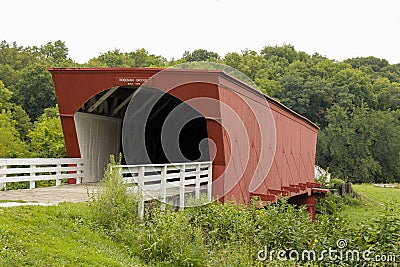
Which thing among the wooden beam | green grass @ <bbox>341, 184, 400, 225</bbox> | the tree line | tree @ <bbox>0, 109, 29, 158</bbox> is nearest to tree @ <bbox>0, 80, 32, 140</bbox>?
the tree line

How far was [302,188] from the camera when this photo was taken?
62.2 ft

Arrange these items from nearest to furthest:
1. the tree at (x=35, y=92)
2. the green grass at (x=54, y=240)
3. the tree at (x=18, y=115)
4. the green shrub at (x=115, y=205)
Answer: the green grass at (x=54, y=240)
the green shrub at (x=115, y=205)
the tree at (x=18, y=115)
the tree at (x=35, y=92)

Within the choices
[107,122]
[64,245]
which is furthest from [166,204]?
[107,122]

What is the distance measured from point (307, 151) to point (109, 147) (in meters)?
10.1

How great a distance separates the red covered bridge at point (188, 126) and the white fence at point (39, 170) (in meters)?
0.51

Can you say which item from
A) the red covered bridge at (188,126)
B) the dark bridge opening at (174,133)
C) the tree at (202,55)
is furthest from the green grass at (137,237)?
the tree at (202,55)

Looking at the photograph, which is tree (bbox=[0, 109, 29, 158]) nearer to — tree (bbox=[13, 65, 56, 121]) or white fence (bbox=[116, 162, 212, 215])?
tree (bbox=[13, 65, 56, 121])

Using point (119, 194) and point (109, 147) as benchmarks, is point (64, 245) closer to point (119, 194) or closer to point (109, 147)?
point (119, 194)

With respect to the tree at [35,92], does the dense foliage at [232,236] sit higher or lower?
lower

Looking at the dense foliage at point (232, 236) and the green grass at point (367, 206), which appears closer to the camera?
the dense foliage at point (232, 236)

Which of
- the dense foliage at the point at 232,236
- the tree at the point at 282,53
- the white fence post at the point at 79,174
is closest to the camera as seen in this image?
the dense foliage at the point at 232,236

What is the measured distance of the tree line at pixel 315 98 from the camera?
144 ft

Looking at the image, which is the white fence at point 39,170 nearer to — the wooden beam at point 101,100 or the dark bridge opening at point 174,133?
the wooden beam at point 101,100

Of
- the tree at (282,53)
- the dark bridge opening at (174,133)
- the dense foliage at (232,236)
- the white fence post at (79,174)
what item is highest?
the tree at (282,53)
